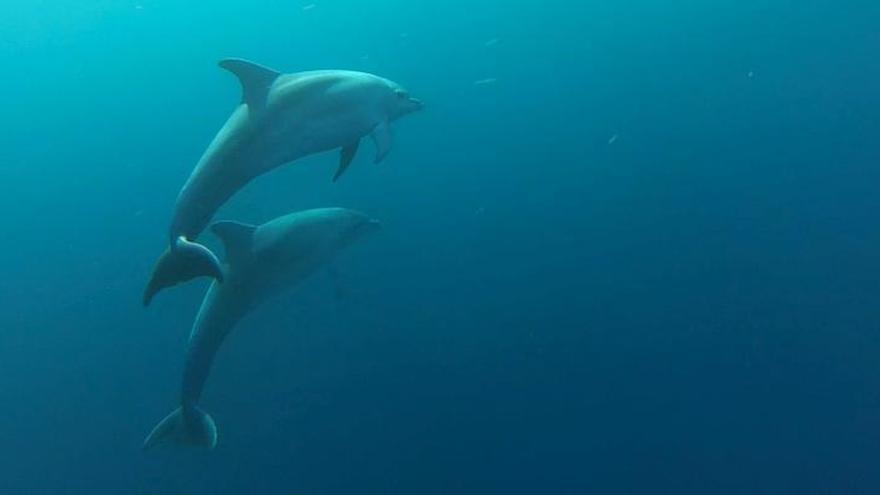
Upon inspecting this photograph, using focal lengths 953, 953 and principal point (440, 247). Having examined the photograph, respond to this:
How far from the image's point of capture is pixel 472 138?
16.9m

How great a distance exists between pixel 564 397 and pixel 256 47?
44.3 feet

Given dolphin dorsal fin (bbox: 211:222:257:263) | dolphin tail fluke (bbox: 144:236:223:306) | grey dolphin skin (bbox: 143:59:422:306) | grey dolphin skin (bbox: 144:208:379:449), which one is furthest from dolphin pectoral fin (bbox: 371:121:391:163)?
dolphin tail fluke (bbox: 144:236:223:306)

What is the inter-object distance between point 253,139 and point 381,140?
51.9 inches

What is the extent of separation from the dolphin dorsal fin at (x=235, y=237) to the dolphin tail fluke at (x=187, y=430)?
5.71 feet

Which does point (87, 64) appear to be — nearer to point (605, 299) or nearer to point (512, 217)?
point (512, 217)

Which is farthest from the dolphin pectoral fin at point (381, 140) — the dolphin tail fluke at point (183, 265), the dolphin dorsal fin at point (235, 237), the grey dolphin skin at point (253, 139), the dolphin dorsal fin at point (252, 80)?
the dolphin tail fluke at point (183, 265)

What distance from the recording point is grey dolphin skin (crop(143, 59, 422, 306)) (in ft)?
23.8

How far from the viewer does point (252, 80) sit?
24.4 ft

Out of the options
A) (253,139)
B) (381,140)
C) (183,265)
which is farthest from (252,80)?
(183,265)

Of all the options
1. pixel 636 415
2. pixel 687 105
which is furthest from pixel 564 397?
pixel 687 105

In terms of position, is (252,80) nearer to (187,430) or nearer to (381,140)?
(381,140)

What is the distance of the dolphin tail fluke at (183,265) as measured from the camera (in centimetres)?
700

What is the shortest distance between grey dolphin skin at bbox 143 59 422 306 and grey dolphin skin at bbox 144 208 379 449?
535mm

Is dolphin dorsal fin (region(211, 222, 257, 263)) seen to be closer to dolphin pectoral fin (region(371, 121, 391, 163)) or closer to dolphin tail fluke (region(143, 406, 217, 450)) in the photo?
dolphin pectoral fin (region(371, 121, 391, 163))
